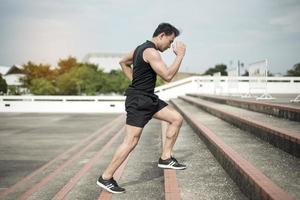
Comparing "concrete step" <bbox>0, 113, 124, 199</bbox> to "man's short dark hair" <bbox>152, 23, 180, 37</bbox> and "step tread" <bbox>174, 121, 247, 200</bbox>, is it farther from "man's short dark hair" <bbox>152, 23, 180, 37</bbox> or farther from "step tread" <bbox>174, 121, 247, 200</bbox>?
"man's short dark hair" <bbox>152, 23, 180, 37</bbox>

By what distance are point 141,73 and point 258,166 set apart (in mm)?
1603

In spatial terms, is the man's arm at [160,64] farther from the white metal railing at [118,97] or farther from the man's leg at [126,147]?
the white metal railing at [118,97]

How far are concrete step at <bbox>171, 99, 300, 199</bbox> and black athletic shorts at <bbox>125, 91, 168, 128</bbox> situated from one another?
41.8 inches

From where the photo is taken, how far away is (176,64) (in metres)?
3.53

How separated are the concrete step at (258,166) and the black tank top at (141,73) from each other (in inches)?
49.1

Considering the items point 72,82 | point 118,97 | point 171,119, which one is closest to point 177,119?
point 171,119

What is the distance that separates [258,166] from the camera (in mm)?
3473

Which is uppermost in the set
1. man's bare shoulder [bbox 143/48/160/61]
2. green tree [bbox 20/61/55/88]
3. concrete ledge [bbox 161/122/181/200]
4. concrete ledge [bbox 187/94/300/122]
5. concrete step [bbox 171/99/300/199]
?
green tree [bbox 20/61/55/88]

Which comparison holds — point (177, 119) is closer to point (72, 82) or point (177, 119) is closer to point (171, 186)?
point (171, 186)

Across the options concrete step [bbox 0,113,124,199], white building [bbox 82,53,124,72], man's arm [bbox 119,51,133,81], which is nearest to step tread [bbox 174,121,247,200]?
man's arm [bbox 119,51,133,81]

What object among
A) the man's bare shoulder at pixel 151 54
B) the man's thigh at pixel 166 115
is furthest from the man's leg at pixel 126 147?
the man's bare shoulder at pixel 151 54

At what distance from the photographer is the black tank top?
12.0 ft

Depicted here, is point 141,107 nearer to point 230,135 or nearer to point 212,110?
point 230,135

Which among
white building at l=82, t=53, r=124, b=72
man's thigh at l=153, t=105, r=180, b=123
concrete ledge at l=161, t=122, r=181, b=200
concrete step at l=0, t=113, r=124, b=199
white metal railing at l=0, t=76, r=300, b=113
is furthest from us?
white building at l=82, t=53, r=124, b=72
